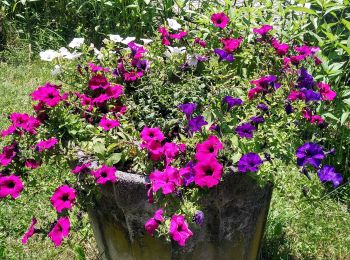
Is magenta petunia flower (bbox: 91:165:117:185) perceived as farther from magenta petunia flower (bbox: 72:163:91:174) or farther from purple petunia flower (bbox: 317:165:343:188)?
purple petunia flower (bbox: 317:165:343:188)

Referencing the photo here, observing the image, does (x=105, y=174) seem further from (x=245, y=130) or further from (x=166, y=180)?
(x=245, y=130)

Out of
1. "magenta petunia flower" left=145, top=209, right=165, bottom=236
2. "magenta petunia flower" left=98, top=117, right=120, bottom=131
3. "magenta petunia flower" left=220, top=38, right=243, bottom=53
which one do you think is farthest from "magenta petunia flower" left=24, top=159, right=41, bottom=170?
"magenta petunia flower" left=220, top=38, right=243, bottom=53

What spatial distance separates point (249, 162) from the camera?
5.98ft

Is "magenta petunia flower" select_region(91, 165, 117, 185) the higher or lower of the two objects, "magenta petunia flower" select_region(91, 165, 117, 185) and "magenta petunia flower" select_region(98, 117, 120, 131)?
the lower

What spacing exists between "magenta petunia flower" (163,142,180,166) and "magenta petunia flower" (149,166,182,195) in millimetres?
65

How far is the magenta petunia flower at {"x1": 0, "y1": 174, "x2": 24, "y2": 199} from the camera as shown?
206 cm

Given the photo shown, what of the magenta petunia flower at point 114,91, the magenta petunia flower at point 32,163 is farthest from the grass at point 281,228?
the magenta petunia flower at point 114,91

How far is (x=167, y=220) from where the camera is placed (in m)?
1.84

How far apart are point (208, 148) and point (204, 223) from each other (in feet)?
0.95

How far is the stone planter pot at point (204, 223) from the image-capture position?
6.22 ft

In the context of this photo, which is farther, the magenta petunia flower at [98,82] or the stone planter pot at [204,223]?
the magenta petunia flower at [98,82]

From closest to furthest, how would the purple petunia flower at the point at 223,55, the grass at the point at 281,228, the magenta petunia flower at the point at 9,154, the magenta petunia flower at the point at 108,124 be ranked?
1. the magenta petunia flower at the point at 108,124
2. the magenta petunia flower at the point at 9,154
3. the purple petunia flower at the point at 223,55
4. the grass at the point at 281,228

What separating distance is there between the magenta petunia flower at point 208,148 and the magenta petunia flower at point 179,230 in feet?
0.72

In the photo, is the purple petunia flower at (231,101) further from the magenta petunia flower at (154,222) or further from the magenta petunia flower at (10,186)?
the magenta petunia flower at (10,186)
